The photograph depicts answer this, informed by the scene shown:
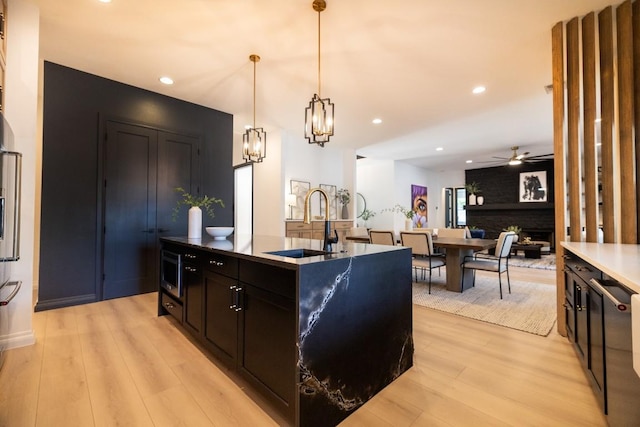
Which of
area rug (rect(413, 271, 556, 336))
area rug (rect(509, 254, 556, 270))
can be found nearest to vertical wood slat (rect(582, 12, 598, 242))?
area rug (rect(413, 271, 556, 336))

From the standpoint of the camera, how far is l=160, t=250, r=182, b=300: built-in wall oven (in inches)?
100

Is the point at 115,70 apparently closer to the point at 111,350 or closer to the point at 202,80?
the point at 202,80

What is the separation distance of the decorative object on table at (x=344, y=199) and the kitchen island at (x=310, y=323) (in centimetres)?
535

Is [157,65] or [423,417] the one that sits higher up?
[157,65]

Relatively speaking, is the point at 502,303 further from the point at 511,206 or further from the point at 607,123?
the point at 511,206

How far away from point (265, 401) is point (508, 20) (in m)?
3.67

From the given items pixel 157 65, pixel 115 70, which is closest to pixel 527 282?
pixel 157 65

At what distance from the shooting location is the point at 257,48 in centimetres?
311

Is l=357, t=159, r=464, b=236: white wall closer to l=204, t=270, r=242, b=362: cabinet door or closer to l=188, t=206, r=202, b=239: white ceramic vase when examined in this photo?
l=188, t=206, r=202, b=239: white ceramic vase

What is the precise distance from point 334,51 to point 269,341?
2980mm

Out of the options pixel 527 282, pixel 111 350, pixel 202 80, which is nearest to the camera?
pixel 111 350

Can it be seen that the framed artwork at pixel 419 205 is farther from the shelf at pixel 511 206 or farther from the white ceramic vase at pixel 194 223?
the white ceramic vase at pixel 194 223

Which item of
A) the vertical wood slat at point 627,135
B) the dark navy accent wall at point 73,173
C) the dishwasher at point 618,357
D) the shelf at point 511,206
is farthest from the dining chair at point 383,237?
the shelf at point 511,206

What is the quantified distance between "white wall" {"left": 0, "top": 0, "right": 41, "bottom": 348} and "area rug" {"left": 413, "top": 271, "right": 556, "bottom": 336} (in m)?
3.90
